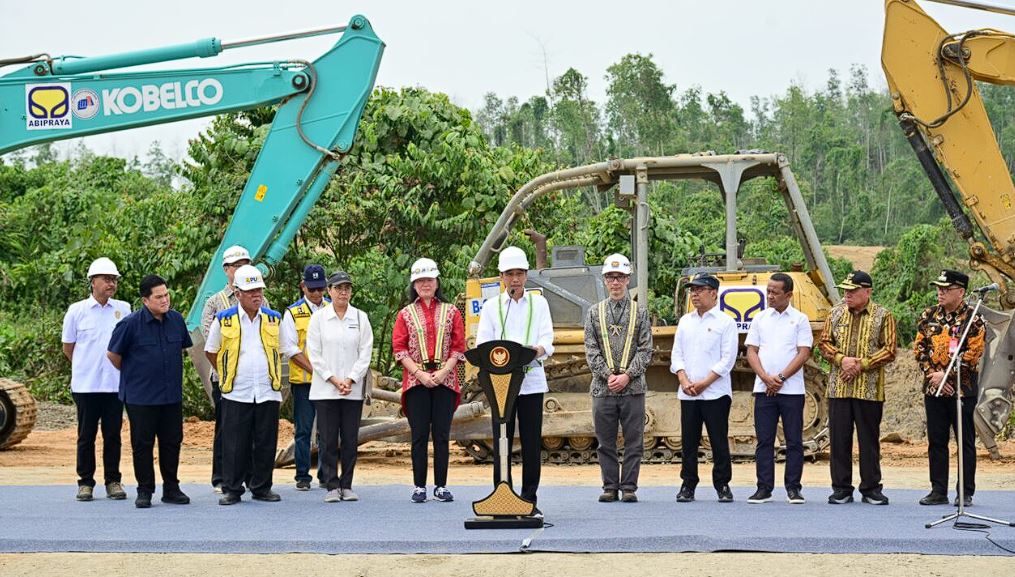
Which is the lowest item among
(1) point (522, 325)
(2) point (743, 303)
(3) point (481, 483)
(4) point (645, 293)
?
(3) point (481, 483)

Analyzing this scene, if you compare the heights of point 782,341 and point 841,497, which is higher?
point 782,341

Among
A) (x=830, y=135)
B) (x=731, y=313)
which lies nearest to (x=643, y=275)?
(x=731, y=313)

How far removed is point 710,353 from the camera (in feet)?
34.6

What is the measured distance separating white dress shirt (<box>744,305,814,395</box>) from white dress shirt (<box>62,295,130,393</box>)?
16.5ft

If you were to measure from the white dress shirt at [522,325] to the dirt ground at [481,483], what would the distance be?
2.15 meters

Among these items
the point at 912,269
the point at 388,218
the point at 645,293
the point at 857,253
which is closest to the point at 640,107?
the point at 857,253

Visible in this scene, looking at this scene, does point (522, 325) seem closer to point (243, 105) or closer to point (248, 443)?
point (248, 443)

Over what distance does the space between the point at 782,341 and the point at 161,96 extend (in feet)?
19.4

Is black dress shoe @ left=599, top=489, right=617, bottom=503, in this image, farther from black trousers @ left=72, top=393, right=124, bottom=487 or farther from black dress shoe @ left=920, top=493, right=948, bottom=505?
black trousers @ left=72, top=393, right=124, bottom=487

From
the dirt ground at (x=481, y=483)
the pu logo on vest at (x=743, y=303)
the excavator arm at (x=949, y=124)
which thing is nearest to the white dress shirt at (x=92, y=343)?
the dirt ground at (x=481, y=483)

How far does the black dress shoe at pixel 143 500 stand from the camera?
10.2 meters

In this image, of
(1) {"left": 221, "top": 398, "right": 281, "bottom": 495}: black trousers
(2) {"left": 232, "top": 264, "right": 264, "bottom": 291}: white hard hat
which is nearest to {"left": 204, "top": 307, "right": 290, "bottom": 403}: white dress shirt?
(1) {"left": 221, "top": 398, "right": 281, "bottom": 495}: black trousers

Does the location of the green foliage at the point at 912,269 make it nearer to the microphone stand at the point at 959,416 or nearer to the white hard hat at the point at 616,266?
the microphone stand at the point at 959,416

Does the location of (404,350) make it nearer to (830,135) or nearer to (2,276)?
(2,276)
